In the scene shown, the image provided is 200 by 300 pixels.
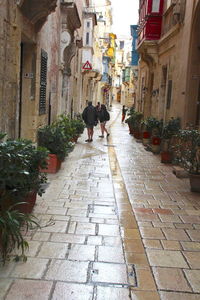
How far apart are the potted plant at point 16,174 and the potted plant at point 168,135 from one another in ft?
20.3

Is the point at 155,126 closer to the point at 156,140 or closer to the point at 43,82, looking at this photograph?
the point at 156,140

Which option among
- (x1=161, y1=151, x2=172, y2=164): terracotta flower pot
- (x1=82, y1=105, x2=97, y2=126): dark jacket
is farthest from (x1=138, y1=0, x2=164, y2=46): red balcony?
(x1=161, y1=151, x2=172, y2=164): terracotta flower pot

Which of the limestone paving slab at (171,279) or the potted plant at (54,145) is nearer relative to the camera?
the limestone paving slab at (171,279)

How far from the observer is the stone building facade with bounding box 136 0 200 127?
1015 centimetres

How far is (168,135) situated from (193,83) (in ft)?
5.54

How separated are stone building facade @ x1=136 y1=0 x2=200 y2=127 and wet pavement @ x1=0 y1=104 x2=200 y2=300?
342 cm

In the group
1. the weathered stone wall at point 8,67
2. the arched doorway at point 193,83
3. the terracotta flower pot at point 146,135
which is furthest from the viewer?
the terracotta flower pot at point 146,135

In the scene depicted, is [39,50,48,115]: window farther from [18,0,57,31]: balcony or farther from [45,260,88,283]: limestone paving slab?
[45,260,88,283]: limestone paving slab

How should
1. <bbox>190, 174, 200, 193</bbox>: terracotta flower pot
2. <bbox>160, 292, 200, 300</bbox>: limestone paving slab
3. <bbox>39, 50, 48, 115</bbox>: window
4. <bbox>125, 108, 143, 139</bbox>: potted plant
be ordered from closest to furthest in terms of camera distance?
<bbox>160, 292, 200, 300</bbox>: limestone paving slab
<bbox>190, 174, 200, 193</bbox>: terracotta flower pot
<bbox>39, 50, 48, 115</bbox>: window
<bbox>125, 108, 143, 139</bbox>: potted plant

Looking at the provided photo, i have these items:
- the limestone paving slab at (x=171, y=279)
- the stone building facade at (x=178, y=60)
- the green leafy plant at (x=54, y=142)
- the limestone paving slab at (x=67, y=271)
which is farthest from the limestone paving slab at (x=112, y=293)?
the stone building facade at (x=178, y=60)

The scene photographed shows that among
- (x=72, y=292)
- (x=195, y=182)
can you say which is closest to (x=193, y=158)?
(x=195, y=182)

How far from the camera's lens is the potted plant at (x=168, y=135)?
34.3 ft

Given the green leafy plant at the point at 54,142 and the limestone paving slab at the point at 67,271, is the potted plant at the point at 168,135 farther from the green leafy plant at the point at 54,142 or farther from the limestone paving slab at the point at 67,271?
the limestone paving slab at the point at 67,271

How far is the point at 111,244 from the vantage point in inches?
167
